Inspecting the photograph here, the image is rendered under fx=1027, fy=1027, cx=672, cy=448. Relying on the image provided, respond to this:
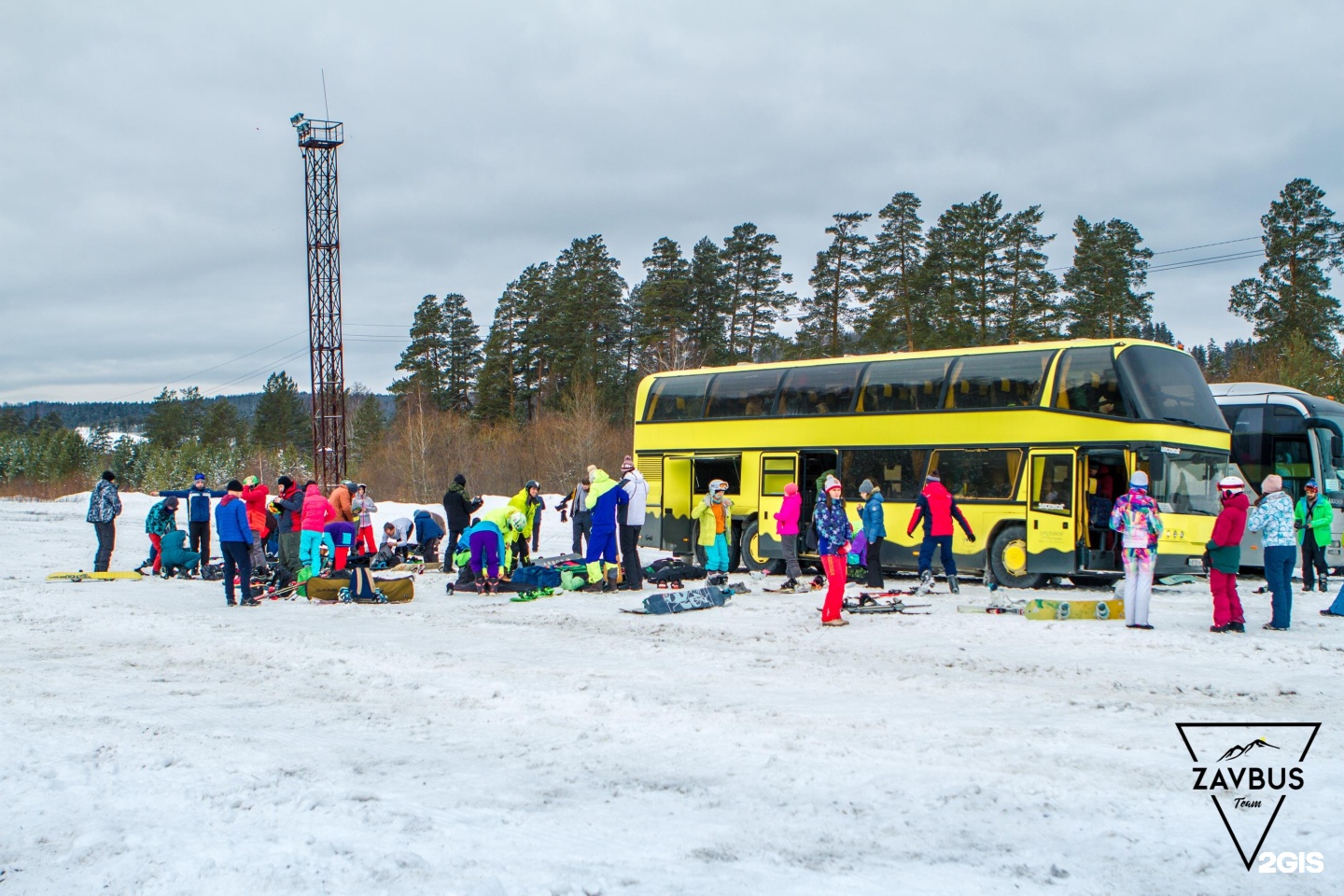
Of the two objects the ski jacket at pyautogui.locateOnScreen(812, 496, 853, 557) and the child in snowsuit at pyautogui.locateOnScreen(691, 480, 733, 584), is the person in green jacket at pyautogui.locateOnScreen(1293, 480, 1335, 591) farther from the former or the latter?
the child in snowsuit at pyautogui.locateOnScreen(691, 480, 733, 584)

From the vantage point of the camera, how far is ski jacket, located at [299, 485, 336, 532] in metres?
16.4

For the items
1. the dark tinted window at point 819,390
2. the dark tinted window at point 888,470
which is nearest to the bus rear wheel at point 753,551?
the dark tinted window at point 888,470

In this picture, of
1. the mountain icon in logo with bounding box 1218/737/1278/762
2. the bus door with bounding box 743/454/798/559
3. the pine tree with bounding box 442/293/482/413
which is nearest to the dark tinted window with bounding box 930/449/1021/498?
the bus door with bounding box 743/454/798/559

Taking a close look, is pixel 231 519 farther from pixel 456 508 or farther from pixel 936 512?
pixel 936 512

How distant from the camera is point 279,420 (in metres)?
112

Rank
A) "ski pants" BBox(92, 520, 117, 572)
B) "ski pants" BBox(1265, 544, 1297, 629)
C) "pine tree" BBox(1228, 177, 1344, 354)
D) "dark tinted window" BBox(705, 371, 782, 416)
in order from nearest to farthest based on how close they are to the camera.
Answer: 1. "ski pants" BBox(1265, 544, 1297, 629)
2. "ski pants" BBox(92, 520, 117, 572)
3. "dark tinted window" BBox(705, 371, 782, 416)
4. "pine tree" BBox(1228, 177, 1344, 354)

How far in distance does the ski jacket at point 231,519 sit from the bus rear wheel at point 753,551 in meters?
9.08

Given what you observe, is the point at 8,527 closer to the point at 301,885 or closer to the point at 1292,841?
the point at 301,885

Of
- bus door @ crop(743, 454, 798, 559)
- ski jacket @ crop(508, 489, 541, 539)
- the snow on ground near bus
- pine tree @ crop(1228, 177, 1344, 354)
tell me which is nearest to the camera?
the snow on ground near bus

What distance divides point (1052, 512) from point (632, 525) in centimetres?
640

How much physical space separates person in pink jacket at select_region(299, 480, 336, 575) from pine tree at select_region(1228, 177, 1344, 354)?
40.7 m

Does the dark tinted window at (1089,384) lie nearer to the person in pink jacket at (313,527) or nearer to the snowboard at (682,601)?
the snowboard at (682,601)

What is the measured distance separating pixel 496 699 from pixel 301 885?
3.57 m

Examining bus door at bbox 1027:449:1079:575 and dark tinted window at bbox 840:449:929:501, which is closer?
bus door at bbox 1027:449:1079:575
